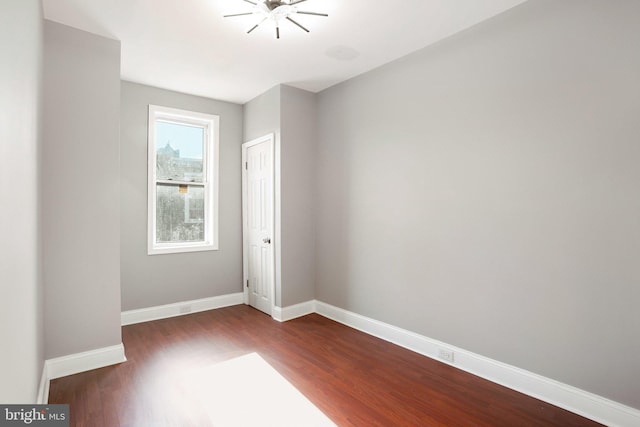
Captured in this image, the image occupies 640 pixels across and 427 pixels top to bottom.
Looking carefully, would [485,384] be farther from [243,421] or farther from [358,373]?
[243,421]

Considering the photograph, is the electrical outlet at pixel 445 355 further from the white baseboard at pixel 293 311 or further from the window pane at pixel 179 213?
the window pane at pixel 179 213

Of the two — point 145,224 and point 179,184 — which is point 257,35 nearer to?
point 179,184

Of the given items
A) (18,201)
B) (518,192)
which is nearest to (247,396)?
(18,201)

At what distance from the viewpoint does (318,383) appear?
2.50 metres

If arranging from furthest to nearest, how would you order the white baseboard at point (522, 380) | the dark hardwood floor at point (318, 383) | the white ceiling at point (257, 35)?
the white ceiling at point (257, 35)
the dark hardwood floor at point (318, 383)
the white baseboard at point (522, 380)

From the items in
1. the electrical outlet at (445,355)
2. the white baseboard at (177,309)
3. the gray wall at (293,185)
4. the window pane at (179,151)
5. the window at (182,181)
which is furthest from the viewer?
the window pane at (179,151)

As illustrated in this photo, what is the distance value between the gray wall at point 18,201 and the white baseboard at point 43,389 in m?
0.31

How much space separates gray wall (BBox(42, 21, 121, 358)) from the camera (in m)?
2.56

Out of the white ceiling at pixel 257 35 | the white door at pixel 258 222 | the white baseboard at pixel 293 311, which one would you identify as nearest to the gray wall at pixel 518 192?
the white ceiling at pixel 257 35

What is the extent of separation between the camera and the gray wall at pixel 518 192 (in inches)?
78.4

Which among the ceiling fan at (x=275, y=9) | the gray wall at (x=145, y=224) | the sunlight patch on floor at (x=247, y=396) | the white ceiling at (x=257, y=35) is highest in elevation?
the white ceiling at (x=257, y=35)

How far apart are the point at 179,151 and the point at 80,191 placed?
176cm

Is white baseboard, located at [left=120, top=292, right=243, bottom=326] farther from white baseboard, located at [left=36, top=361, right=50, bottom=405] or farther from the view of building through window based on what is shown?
white baseboard, located at [left=36, top=361, right=50, bottom=405]

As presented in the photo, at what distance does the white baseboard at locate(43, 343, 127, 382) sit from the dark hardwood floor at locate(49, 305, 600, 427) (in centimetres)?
8
